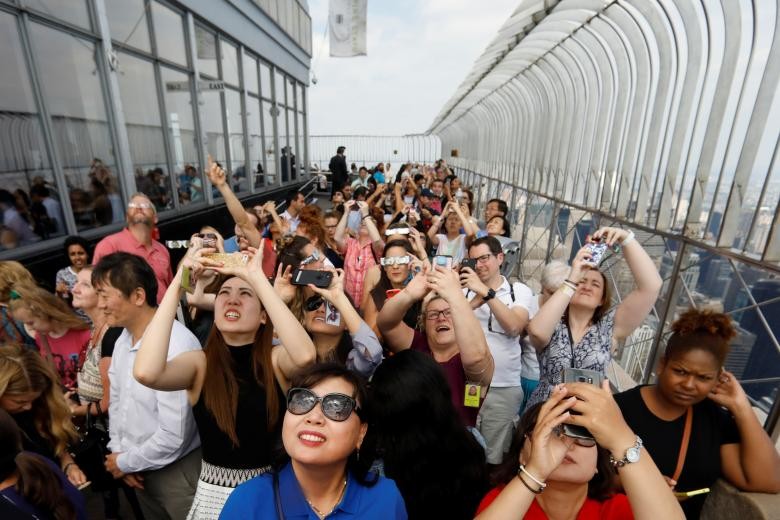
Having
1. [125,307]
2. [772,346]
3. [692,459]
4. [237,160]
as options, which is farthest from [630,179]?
[237,160]

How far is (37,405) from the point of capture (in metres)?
2.14

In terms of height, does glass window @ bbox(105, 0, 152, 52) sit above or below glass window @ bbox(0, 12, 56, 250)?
above

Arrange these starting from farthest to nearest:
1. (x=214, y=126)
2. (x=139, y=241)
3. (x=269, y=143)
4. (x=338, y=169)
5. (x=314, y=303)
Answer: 1. (x=269, y=143)
2. (x=338, y=169)
3. (x=214, y=126)
4. (x=139, y=241)
5. (x=314, y=303)

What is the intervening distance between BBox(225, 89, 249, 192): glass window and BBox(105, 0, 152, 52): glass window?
369cm

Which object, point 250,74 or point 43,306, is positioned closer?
point 43,306

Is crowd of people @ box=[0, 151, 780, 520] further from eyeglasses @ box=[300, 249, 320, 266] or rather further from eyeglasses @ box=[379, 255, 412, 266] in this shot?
eyeglasses @ box=[379, 255, 412, 266]

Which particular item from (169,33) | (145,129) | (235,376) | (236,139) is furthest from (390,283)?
(236,139)

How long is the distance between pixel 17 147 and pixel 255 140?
9168 millimetres

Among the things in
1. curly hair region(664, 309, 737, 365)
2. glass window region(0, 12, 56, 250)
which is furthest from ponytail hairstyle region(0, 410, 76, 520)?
glass window region(0, 12, 56, 250)

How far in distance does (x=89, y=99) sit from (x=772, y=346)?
8.55 metres

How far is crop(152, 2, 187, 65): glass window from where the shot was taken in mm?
7982

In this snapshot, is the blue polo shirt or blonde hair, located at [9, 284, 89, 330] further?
blonde hair, located at [9, 284, 89, 330]

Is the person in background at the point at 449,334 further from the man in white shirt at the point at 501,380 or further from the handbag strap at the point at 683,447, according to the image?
the handbag strap at the point at 683,447

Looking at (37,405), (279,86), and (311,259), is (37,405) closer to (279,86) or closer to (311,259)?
(311,259)
